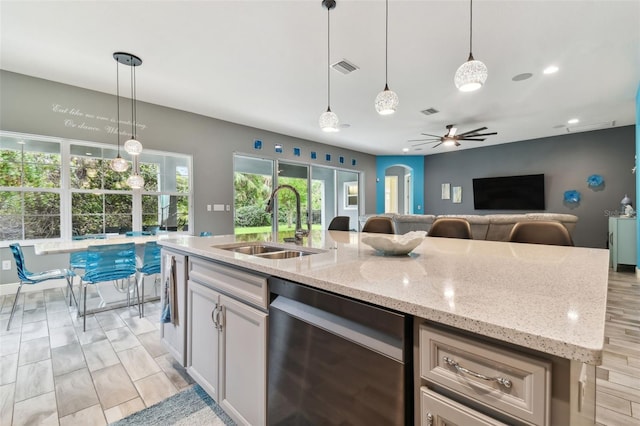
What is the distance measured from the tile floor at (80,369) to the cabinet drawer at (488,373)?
1793mm

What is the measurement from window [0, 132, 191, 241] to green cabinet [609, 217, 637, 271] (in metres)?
7.63

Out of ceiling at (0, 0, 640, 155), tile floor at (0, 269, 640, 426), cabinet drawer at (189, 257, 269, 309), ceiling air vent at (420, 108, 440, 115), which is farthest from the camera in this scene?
ceiling air vent at (420, 108, 440, 115)

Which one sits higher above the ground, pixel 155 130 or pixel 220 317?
pixel 155 130

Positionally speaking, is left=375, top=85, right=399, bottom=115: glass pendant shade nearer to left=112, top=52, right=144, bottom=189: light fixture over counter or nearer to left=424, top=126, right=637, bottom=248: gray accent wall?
left=112, top=52, right=144, bottom=189: light fixture over counter

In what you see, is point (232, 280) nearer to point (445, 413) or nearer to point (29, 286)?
point (445, 413)

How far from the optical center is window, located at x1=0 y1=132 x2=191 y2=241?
3.77 m

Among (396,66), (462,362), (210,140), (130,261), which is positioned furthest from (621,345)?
(210,140)

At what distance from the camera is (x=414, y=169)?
9.20 meters

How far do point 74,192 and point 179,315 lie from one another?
3.54 m

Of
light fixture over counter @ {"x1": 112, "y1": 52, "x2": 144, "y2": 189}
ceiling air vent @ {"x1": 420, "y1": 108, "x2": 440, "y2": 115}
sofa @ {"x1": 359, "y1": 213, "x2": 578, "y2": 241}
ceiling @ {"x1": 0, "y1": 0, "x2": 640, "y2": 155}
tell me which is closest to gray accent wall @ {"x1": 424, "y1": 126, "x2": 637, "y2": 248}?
ceiling @ {"x1": 0, "y1": 0, "x2": 640, "y2": 155}

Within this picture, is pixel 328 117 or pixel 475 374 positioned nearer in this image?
pixel 475 374

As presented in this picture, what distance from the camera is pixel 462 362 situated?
66cm

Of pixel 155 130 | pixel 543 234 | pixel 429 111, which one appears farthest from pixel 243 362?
pixel 429 111

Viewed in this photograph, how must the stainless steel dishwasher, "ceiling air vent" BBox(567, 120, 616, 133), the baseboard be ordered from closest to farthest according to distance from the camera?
the stainless steel dishwasher, the baseboard, "ceiling air vent" BBox(567, 120, 616, 133)
